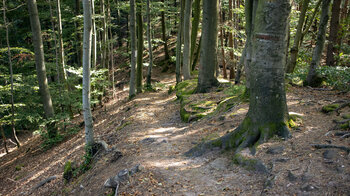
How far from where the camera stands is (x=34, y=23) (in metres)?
11.0

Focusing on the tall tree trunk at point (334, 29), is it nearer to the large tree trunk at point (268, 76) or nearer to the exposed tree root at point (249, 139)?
the large tree trunk at point (268, 76)

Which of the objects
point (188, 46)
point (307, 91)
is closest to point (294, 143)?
point (307, 91)

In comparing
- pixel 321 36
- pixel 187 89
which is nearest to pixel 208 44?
pixel 187 89

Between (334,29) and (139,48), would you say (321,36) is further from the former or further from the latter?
(139,48)

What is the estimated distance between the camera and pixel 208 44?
10.0m

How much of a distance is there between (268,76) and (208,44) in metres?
5.83

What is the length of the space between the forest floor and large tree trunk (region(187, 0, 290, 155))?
0.33 m

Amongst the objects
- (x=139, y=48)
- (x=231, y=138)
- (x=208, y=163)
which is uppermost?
(x=139, y=48)

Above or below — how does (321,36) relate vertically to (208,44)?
above

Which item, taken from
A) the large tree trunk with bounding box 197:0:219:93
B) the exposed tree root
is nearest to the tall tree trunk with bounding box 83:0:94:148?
the exposed tree root

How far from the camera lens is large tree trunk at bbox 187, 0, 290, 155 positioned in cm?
434

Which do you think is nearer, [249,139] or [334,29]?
[249,139]

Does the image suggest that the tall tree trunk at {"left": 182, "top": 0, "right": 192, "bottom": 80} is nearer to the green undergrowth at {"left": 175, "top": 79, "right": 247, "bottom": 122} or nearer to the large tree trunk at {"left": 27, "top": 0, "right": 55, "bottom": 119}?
the green undergrowth at {"left": 175, "top": 79, "right": 247, "bottom": 122}

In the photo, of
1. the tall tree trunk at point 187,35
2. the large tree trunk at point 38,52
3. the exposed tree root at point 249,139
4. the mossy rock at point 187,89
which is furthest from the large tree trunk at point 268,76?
the large tree trunk at point 38,52
